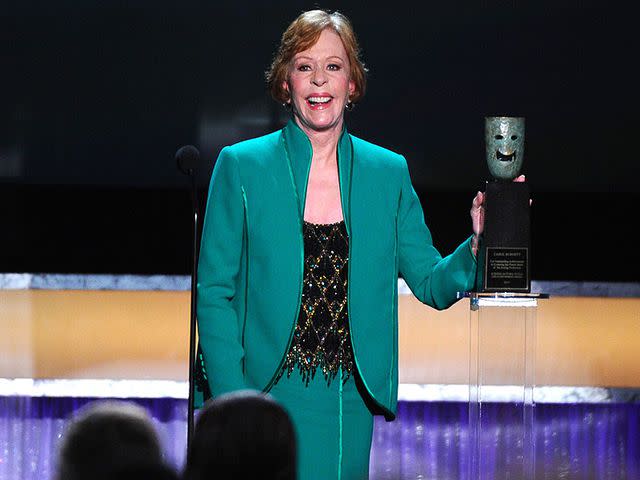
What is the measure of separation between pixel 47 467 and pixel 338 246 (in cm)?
241

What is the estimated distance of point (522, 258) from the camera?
2.61 metres

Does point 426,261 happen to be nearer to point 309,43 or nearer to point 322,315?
point 322,315

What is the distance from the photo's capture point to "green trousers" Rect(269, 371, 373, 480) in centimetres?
249

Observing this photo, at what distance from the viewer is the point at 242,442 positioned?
52.8 inches

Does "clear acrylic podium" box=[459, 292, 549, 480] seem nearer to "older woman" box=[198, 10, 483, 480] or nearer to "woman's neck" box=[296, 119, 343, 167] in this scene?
"older woman" box=[198, 10, 483, 480]

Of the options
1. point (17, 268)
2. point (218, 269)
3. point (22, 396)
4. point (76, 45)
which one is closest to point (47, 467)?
point (22, 396)

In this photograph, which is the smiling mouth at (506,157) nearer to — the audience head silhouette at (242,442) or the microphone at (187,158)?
the microphone at (187,158)

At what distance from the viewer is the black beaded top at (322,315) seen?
2506 mm

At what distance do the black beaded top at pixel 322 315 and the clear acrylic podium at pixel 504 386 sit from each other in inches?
11.0

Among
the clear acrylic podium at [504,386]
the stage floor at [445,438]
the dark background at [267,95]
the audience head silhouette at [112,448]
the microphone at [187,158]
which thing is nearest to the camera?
the audience head silhouette at [112,448]

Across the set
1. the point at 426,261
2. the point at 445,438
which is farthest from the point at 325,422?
the point at 445,438

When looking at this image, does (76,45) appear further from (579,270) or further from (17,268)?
(579,270)

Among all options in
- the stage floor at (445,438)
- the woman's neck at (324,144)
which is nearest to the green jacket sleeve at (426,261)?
the woman's neck at (324,144)

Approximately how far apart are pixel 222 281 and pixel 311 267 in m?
0.18
